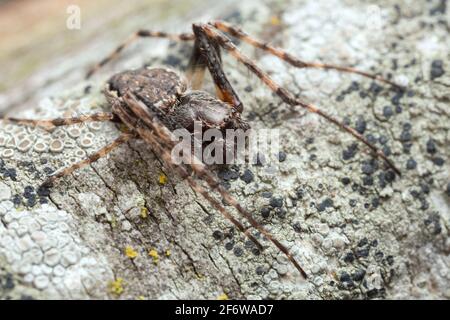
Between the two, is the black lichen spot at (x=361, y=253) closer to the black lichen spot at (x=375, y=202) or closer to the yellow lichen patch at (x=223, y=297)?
the black lichen spot at (x=375, y=202)

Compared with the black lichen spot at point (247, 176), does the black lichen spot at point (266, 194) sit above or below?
below

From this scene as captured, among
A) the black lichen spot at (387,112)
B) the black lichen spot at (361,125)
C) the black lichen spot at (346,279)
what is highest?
the black lichen spot at (387,112)

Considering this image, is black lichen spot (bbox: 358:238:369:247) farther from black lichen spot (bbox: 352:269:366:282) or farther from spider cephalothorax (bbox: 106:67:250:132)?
spider cephalothorax (bbox: 106:67:250:132)

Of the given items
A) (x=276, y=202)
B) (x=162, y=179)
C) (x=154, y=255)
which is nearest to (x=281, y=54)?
(x=276, y=202)

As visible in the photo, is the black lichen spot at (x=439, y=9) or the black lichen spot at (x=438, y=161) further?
the black lichen spot at (x=439, y=9)

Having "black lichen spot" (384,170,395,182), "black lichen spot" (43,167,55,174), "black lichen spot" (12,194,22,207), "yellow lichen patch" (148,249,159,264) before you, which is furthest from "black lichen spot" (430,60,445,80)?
"black lichen spot" (12,194,22,207)

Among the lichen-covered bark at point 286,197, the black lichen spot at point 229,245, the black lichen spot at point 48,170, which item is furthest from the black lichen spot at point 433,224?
the black lichen spot at point 48,170
